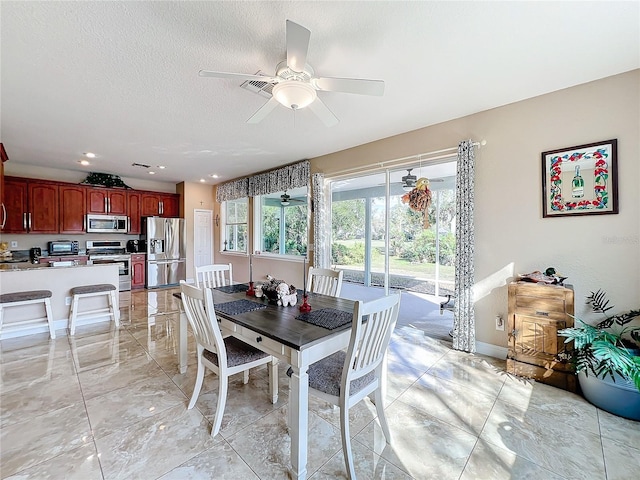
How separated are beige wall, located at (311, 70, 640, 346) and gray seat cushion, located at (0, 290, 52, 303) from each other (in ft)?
16.9

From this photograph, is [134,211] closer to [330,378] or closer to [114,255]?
[114,255]

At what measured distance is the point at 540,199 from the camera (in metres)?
2.65

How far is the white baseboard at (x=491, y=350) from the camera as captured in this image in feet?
9.37

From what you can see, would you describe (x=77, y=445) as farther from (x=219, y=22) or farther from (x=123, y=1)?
(x=219, y=22)

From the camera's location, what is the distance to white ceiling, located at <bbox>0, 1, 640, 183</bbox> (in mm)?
1653

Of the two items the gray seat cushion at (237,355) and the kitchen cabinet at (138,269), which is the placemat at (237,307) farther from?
the kitchen cabinet at (138,269)

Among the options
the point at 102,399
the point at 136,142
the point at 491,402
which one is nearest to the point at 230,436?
the point at 102,399

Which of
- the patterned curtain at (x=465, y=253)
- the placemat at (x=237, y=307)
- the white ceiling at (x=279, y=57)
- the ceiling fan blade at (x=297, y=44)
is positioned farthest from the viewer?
the patterned curtain at (x=465, y=253)

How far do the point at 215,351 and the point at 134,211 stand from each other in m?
6.05

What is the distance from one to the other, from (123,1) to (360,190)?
14.8ft

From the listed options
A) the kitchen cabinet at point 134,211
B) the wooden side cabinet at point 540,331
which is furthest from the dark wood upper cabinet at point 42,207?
the wooden side cabinet at point 540,331

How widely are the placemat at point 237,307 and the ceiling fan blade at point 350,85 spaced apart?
5.51 feet

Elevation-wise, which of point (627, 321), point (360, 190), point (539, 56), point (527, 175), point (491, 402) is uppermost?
point (539, 56)

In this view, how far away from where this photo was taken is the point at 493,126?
Result: 291 centimetres
